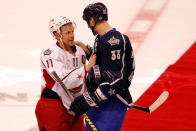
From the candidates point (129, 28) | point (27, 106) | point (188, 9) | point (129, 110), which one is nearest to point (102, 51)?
point (129, 110)

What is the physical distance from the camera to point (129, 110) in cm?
461

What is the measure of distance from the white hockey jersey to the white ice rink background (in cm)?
128

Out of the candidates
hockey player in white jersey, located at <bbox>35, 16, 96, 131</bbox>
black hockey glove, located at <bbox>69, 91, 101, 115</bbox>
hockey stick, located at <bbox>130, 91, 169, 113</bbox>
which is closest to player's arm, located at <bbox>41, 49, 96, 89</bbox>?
hockey player in white jersey, located at <bbox>35, 16, 96, 131</bbox>

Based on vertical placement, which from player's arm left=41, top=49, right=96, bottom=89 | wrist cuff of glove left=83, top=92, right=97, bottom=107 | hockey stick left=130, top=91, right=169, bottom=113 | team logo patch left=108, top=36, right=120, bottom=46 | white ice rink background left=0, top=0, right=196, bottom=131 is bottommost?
white ice rink background left=0, top=0, right=196, bottom=131

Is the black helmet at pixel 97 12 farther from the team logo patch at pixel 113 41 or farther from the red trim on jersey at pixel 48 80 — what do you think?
the red trim on jersey at pixel 48 80

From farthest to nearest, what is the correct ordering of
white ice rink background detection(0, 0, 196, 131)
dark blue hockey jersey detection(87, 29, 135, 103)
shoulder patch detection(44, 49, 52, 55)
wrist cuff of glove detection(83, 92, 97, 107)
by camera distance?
white ice rink background detection(0, 0, 196, 131) < shoulder patch detection(44, 49, 52, 55) < wrist cuff of glove detection(83, 92, 97, 107) < dark blue hockey jersey detection(87, 29, 135, 103)

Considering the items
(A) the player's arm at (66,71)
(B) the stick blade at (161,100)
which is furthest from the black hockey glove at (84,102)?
(B) the stick blade at (161,100)

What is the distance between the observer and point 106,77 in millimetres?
2902

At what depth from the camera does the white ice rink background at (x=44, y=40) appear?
4898 mm

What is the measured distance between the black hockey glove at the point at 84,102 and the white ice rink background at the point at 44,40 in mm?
1407

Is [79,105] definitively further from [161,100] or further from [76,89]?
[161,100]

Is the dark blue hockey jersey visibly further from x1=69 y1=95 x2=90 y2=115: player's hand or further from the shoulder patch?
the shoulder patch

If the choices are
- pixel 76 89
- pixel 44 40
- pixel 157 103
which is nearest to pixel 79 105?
pixel 76 89

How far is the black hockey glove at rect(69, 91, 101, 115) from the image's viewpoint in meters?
2.97
